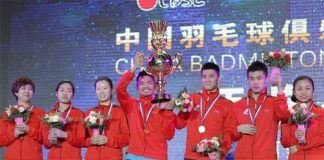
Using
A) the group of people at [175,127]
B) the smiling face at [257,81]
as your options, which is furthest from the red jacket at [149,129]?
the smiling face at [257,81]

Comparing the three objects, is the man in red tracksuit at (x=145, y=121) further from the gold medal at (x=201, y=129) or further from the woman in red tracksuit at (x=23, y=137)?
the woman in red tracksuit at (x=23, y=137)

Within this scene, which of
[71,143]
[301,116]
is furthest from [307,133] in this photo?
[71,143]

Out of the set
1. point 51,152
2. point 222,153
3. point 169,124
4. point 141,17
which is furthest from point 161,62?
point 141,17

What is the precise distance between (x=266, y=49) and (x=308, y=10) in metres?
0.58

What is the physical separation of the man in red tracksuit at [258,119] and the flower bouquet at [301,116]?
96mm

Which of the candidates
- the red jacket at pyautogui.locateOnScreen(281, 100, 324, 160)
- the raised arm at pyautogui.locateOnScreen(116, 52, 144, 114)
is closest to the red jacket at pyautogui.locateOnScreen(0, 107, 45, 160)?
the raised arm at pyautogui.locateOnScreen(116, 52, 144, 114)

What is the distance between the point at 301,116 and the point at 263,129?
38cm

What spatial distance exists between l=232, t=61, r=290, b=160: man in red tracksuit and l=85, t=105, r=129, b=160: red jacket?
971 millimetres

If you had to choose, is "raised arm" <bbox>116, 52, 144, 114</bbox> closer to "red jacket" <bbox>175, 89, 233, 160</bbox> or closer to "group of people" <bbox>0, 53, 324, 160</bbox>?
"group of people" <bbox>0, 53, 324, 160</bbox>

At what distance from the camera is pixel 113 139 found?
5086 mm

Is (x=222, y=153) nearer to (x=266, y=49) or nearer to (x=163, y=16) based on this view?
(x=266, y=49)

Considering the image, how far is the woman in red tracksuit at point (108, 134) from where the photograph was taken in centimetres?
508

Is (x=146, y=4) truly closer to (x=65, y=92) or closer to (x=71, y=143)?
(x=65, y=92)

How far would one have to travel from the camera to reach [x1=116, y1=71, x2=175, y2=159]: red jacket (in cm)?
495
